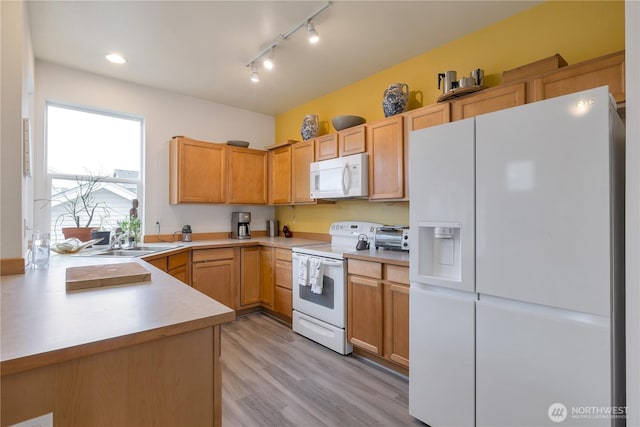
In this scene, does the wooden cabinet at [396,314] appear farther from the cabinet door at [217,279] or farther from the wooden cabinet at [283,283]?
the cabinet door at [217,279]

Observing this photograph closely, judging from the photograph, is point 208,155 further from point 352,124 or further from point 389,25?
point 389,25

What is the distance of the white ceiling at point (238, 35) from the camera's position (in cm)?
212

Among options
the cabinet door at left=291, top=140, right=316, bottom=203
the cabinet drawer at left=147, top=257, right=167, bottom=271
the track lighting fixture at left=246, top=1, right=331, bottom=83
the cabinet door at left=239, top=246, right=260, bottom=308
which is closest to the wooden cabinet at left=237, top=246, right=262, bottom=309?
the cabinet door at left=239, top=246, right=260, bottom=308

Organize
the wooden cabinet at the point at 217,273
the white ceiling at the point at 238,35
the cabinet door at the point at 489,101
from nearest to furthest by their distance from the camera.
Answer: the cabinet door at the point at 489,101, the white ceiling at the point at 238,35, the wooden cabinet at the point at 217,273

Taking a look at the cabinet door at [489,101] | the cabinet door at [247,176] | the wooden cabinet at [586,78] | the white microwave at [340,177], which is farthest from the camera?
the cabinet door at [247,176]

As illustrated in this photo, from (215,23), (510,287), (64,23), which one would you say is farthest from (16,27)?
(510,287)

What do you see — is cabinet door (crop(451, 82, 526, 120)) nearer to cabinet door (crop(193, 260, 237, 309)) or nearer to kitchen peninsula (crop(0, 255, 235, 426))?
kitchen peninsula (crop(0, 255, 235, 426))

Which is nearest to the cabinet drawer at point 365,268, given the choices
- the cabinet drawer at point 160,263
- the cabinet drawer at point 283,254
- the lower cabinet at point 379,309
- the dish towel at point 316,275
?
the lower cabinet at point 379,309

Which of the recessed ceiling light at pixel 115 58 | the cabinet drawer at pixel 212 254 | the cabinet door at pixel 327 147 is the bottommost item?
the cabinet drawer at pixel 212 254

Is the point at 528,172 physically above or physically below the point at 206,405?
above

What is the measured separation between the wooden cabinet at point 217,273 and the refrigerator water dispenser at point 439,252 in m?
2.36

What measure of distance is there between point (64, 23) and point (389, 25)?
2.52 metres

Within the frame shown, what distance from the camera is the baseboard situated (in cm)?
147

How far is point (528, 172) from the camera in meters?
1.36
